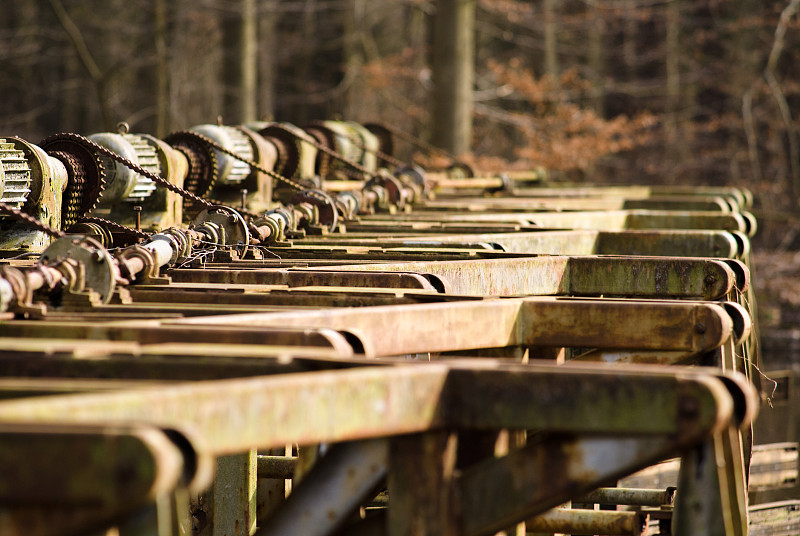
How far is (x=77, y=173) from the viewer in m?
6.67

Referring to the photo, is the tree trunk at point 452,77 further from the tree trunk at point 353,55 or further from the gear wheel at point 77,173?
the gear wheel at point 77,173

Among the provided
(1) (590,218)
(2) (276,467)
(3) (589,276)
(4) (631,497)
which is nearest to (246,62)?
(1) (590,218)

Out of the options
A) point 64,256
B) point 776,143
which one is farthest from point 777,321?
point 64,256

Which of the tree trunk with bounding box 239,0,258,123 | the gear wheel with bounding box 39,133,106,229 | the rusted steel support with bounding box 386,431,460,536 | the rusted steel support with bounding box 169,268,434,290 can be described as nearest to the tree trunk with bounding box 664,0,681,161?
the tree trunk with bounding box 239,0,258,123

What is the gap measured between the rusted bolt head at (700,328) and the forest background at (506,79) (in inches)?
626

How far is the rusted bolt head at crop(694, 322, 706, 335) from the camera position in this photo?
413 cm

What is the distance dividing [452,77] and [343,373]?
57.3 feet

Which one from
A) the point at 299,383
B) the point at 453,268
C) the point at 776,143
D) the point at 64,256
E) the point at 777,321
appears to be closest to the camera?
the point at 299,383

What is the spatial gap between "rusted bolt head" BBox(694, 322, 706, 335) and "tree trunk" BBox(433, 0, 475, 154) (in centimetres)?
1587

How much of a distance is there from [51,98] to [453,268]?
26116 mm

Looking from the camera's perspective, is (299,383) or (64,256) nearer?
(299,383)

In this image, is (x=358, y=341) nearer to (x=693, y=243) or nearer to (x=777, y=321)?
(x=693, y=243)

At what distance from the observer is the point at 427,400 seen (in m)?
2.83

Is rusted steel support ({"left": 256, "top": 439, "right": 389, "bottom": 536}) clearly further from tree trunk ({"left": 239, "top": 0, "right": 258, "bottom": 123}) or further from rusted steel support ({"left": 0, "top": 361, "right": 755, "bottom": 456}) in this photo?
tree trunk ({"left": 239, "top": 0, "right": 258, "bottom": 123})
